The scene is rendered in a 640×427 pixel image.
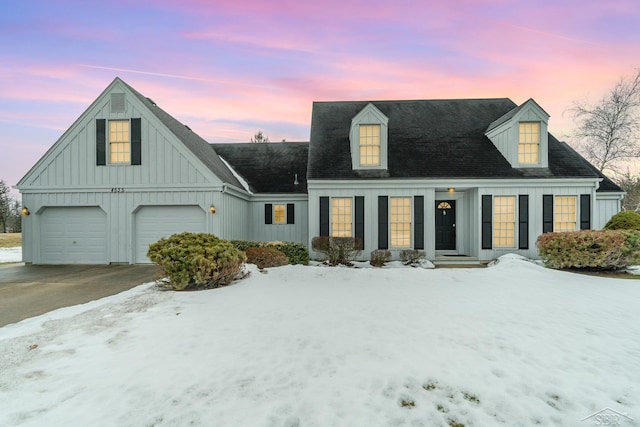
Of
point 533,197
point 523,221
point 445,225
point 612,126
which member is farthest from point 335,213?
point 612,126

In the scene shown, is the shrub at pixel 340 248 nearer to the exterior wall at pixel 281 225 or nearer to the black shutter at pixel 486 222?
the exterior wall at pixel 281 225

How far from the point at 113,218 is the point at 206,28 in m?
8.41

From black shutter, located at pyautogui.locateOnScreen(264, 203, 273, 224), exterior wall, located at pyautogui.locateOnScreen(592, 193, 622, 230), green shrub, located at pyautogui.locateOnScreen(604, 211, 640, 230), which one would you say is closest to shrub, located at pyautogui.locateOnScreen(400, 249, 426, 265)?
black shutter, located at pyautogui.locateOnScreen(264, 203, 273, 224)

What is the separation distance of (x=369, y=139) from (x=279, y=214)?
224 inches

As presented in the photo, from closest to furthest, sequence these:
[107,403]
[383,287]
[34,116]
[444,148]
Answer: [107,403], [383,287], [444,148], [34,116]

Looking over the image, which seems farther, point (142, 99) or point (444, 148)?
point (444, 148)

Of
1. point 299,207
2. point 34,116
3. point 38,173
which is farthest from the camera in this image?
point 34,116

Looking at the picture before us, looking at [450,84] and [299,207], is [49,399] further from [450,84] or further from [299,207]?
[450,84]

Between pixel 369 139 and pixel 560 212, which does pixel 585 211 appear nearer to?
pixel 560 212

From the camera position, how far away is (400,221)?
11.9m

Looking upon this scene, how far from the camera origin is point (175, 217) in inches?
441

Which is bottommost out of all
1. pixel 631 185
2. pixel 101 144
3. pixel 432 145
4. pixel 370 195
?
pixel 370 195

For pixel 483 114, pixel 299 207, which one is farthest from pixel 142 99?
pixel 483 114

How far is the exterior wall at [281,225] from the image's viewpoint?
14.3 meters
